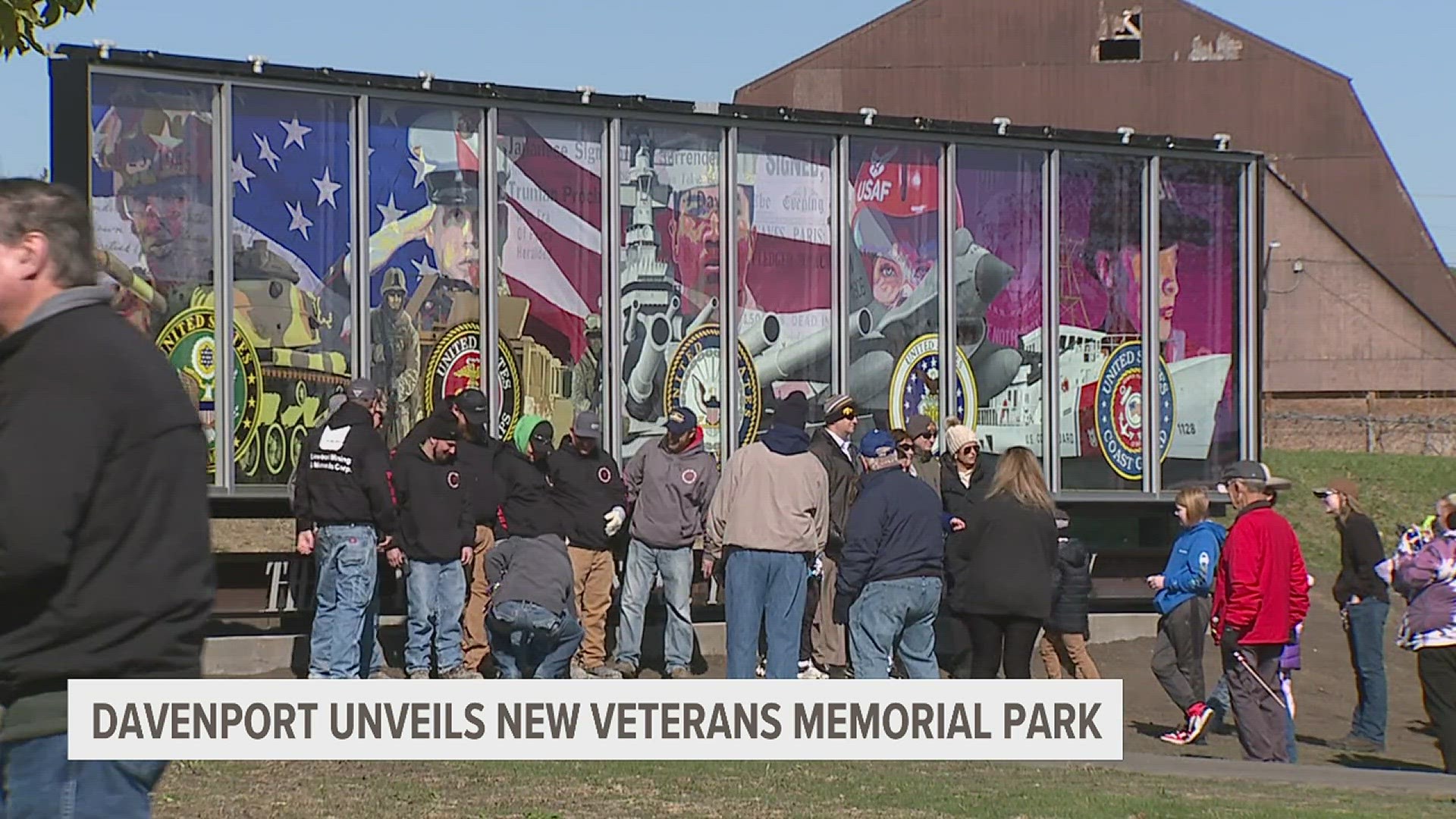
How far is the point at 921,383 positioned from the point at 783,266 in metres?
1.71

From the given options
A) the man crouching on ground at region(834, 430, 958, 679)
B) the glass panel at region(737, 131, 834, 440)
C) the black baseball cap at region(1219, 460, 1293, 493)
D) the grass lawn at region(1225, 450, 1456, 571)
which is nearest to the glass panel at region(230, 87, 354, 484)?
the glass panel at region(737, 131, 834, 440)

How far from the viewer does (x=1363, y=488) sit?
34.6 m

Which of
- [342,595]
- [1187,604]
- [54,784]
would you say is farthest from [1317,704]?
[54,784]

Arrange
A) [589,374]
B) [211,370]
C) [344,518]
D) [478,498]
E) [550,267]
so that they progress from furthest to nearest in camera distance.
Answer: [589,374]
[550,267]
[211,370]
[478,498]
[344,518]

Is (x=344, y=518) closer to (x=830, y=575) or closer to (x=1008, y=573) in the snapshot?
(x=830, y=575)

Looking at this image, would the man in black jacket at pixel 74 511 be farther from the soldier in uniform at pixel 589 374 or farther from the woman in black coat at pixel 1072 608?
the soldier in uniform at pixel 589 374

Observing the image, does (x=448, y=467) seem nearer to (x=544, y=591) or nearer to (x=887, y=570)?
(x=544, y=591)

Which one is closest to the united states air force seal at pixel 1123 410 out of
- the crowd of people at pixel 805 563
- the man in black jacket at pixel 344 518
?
the crowd of people at pixel 805 563

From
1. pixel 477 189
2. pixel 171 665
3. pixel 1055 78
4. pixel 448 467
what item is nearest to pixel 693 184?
pixel 477 189

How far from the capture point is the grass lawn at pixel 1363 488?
3081cm

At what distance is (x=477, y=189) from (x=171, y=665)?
12768mm

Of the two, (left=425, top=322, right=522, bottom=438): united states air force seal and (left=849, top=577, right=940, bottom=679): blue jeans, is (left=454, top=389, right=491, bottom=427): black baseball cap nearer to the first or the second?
(left=425, top=322, right=522, bottom=438): united states air force seal

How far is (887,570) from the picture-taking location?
12.3 m

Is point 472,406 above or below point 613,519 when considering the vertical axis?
above
